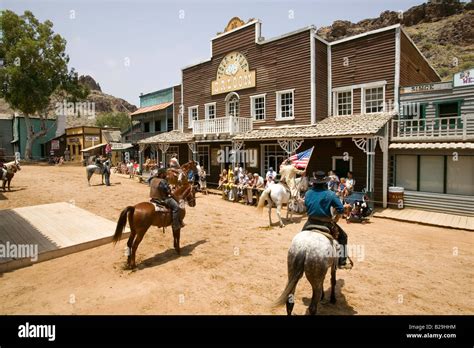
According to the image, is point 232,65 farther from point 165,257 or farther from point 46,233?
point 165,257

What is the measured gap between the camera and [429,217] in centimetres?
1106

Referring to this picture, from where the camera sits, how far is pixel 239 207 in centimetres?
1349

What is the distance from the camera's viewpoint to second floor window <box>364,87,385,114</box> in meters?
14.3

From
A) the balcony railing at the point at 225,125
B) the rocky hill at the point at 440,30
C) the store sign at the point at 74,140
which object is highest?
the rocky hill at the point at 440,30

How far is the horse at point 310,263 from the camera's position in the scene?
4.06m

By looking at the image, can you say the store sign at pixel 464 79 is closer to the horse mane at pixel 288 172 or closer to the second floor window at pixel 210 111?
the horse mane at pixel 288 172

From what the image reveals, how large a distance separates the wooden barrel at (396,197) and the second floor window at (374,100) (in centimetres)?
429

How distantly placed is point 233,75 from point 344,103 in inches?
304

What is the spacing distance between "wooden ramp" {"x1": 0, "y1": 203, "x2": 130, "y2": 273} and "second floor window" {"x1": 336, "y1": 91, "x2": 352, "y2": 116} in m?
13.1

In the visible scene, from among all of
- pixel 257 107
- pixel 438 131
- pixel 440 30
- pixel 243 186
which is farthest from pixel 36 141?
pixel 440 30

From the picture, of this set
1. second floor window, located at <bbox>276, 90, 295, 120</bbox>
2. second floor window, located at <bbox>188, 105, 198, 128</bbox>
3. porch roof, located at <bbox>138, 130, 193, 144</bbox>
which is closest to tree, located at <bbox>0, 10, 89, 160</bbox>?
porch roof, located at <bbox>138, 130, 193, 144</bbox>

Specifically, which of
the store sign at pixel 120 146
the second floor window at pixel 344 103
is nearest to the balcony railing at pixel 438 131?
the second floor window at pixel 344 103

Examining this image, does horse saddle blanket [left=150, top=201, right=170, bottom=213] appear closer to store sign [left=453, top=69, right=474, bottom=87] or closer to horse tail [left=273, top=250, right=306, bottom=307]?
horse tail [left=273, top=250, right=306, bottom=307]
